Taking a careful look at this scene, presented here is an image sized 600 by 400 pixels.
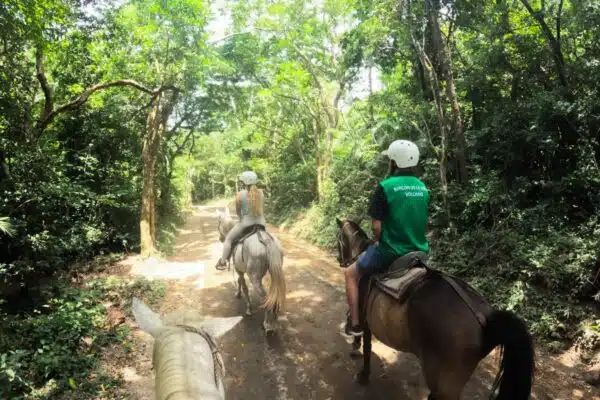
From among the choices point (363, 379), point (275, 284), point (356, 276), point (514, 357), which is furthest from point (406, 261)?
point (275, 284)

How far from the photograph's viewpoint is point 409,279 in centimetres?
364

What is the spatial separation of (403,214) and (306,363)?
2844mm

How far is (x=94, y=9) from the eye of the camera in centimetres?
838

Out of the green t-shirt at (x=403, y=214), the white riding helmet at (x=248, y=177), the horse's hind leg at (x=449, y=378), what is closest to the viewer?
the horse's hind leg at (x=449, y=378)

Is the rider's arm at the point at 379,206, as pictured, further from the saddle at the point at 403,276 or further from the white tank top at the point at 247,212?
the white tank top at the point at 247,212

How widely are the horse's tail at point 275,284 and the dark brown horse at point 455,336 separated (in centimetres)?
235

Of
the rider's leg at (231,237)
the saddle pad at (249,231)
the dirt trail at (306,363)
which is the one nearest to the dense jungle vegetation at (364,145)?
the dirt trail at (306,363)

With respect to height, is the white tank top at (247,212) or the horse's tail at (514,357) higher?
the white tank top at (247,212)

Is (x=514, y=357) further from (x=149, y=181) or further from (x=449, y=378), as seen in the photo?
(x=149, y=181)

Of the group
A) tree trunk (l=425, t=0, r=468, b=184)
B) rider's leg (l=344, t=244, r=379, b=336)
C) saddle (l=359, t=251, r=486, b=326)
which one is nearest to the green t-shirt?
saddle (l=359, t=251, r=486, b=326)

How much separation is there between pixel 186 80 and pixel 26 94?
17.7 ft

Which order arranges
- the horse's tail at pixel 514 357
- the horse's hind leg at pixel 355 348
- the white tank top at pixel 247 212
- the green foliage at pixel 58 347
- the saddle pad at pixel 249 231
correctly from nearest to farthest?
1. the horse's tail at pixel 514 357
2. the green foliage at pixel 58 347
3. the horse's hind leg at pixel 355 348
4. the saddle pad at pixel 249 231
5. the white tank top at pixel 247 212

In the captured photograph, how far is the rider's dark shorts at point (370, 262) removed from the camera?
421cm

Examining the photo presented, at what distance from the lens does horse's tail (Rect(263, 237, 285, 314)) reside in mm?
5766
